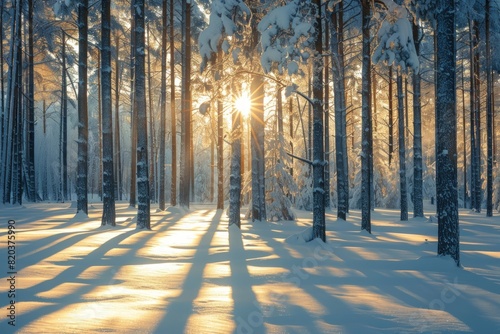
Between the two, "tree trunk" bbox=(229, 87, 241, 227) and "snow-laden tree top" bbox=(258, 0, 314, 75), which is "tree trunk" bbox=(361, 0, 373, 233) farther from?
"snow-laden tree top" bbox=(258, 0, 314, 75)

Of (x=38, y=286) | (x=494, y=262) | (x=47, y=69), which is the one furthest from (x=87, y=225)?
(x=47, y=69)

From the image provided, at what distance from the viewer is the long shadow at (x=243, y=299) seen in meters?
4.29

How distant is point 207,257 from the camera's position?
8273 millimetres

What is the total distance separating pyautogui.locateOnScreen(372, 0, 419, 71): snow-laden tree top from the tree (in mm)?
2062

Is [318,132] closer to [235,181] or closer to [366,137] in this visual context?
[366,137]

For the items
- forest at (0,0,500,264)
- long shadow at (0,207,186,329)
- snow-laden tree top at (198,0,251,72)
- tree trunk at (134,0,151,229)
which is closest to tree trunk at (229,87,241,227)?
forest at (0,0,500,264)

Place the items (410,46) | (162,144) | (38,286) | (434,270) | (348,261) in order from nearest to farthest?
(38,286) < (434,270) < (348,261) < (410,46) < (162,144)

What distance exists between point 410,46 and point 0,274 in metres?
9.27

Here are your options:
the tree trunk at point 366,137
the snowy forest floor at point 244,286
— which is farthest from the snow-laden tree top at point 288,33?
the tree trunk at point 366,137

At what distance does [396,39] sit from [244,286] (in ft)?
22.8

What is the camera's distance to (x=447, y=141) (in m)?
7.87

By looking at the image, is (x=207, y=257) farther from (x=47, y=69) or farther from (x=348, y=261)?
(x=47, y=69)

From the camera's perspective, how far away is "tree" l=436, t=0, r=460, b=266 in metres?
7.85

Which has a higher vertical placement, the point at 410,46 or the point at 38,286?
the point at 410,46
